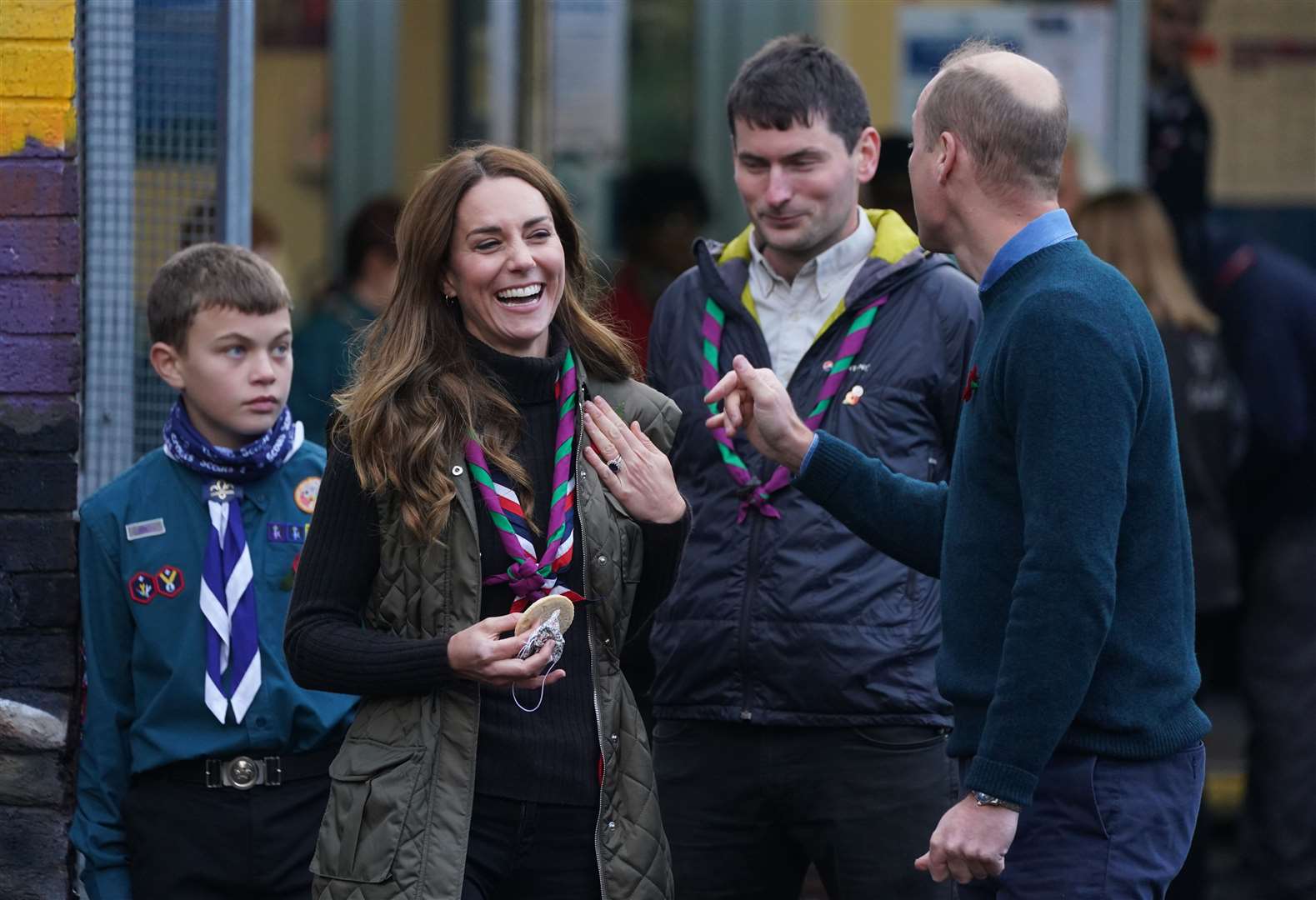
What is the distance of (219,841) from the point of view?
354cm

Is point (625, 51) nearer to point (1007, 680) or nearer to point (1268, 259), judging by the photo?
point (1268, 259)

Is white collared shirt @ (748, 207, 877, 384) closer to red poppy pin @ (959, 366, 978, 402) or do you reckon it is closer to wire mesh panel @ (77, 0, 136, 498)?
red poppy pin @ (959, 366, 978, 402)

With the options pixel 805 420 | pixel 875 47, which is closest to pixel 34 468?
pixel 805 420

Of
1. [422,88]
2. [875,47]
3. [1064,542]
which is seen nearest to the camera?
[1064,542]

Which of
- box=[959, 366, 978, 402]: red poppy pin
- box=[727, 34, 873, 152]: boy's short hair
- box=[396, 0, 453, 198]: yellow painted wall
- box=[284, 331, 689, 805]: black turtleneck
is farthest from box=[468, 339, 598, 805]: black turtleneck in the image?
box=[396, 0, 453, 198]: yellow painted wall

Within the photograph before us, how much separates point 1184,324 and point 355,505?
10.9 feet

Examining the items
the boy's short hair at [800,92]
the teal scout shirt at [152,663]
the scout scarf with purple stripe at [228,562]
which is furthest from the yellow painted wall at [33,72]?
the boy's short hair at [800,92]

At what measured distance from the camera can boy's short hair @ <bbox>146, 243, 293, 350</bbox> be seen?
3787mm

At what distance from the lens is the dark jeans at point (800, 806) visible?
3.66 meters

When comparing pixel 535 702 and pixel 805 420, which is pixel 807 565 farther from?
pixel 535 702

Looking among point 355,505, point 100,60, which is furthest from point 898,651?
point 100,60

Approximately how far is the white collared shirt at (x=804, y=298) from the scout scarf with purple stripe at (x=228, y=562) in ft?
3.40

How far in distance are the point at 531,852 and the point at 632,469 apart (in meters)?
0.66

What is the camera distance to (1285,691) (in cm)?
629
